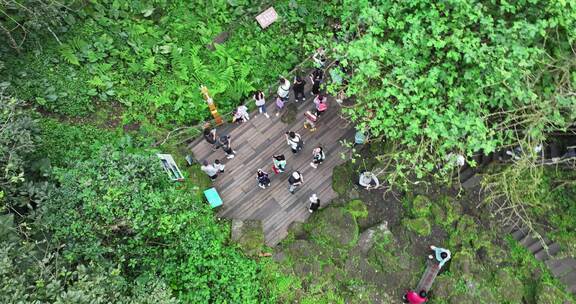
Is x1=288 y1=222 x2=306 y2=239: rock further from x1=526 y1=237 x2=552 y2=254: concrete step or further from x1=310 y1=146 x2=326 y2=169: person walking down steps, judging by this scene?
x1=526 y1=237 x2=552 y2=254: concrete step

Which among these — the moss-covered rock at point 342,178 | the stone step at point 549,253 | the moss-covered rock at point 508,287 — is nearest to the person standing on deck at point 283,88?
the moss-covered rock at point 342,178

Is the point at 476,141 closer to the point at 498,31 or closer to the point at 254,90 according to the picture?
the point at 498,31

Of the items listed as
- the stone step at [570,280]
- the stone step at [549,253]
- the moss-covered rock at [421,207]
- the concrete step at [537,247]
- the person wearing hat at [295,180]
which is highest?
the person wearing hat at [295,180]

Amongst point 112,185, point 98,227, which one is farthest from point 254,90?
point 98,227

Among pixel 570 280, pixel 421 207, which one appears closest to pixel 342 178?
pixel 421 207

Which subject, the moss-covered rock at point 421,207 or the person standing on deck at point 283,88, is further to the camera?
the person standing on deck at point 283,88

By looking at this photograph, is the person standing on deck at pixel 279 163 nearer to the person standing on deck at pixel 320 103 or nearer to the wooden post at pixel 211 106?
the person standing on deck at pixel 320 103
